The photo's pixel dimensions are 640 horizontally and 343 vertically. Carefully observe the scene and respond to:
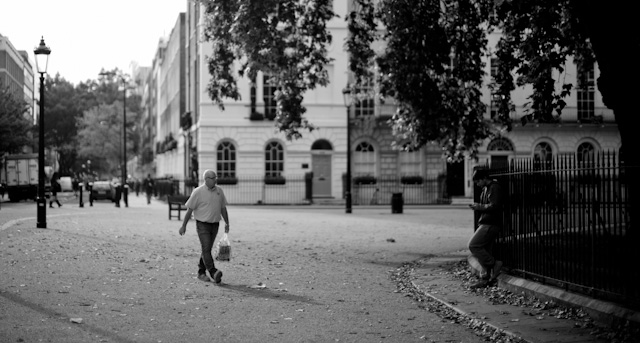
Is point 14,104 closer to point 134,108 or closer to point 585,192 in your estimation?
point 585,192

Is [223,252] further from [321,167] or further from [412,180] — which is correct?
[412,180]

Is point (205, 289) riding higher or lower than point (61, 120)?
lower

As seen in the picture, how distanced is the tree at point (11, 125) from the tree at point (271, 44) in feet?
125

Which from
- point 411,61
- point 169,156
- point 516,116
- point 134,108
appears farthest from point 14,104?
point 134,108

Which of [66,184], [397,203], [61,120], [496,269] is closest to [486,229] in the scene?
[496,269]

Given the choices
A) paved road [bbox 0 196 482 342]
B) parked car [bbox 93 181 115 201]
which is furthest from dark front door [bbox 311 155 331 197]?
paved road [bbox 0 196 482 342]

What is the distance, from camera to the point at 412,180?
4606 cm

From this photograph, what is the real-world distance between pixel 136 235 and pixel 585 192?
44.6ft

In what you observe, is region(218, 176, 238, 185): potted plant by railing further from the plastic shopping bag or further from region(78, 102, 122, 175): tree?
region(78, 102, 122, 175): tree

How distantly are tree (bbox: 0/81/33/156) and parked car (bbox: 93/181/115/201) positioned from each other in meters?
9.33

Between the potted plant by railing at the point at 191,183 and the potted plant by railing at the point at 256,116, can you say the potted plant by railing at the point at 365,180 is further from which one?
the potted plant by railing at the point at 191,183

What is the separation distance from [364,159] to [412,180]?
9.25ft

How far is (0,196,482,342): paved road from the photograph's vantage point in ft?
28.9

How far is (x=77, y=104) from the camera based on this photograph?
4380 inches
